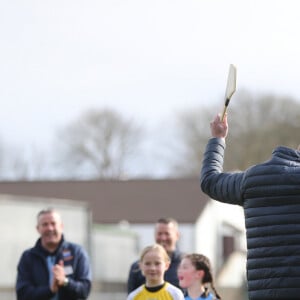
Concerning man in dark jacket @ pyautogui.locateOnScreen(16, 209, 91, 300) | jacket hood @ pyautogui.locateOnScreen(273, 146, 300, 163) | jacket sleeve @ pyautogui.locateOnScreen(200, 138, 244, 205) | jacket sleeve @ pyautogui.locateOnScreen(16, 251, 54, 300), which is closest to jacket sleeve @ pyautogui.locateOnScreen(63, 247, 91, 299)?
man in dark jacket @ pyautogui.locateOnScreen(16, 209, 91, 300)

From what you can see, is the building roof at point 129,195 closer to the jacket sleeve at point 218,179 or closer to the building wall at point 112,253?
the building wall at point 112,253

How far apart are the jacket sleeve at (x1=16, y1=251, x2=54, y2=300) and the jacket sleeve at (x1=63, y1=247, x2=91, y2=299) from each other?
20 cm

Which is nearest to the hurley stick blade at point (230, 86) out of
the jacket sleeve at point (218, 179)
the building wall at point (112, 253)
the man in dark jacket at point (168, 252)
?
the jacket sleeve at point (218, 179)

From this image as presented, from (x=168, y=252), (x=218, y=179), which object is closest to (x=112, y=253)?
(x=168, y=252)

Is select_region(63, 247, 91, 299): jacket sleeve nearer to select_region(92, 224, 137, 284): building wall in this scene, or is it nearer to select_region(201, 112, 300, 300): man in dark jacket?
select_region(201, 112, 300, 300): man in dark jacket

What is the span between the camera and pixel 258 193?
713 centimetres

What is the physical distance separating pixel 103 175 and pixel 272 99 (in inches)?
498

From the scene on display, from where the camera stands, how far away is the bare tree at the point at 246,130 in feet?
214

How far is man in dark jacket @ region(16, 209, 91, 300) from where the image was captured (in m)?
11.3

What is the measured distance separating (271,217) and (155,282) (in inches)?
127

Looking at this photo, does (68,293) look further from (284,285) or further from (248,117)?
(248,117)

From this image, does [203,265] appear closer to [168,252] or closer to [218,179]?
[168,252]

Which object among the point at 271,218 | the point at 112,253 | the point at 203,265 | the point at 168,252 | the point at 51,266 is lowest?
the point at 271,218

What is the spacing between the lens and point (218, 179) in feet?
24.0
